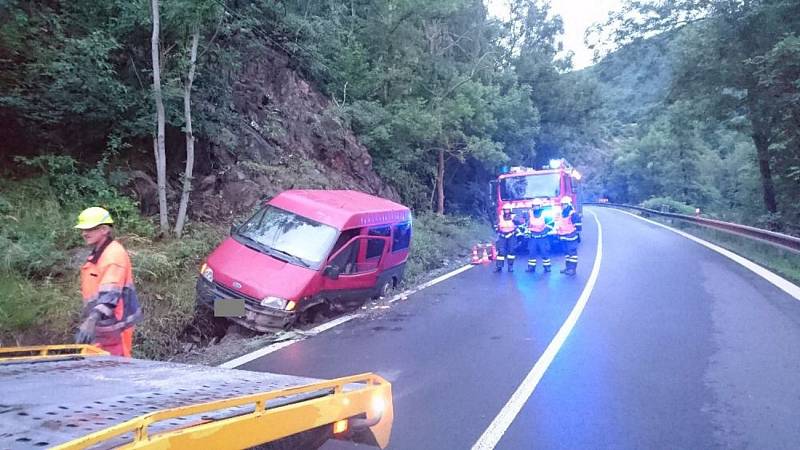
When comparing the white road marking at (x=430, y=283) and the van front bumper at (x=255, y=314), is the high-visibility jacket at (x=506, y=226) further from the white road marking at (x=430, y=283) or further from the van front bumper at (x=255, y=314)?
the van front bumper at (x=255, y=314)

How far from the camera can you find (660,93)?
79.0 feet

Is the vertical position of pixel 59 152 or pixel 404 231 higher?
pixel 59 152

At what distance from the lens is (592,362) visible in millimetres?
6605

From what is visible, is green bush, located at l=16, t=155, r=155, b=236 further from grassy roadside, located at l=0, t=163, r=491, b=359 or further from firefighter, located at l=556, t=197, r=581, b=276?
firefighter, located at l=556, t=197, r=581, b=276

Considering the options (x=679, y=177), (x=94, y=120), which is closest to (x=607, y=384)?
(x=94, y=120)

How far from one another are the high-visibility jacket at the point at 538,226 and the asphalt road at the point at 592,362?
9.54 ft

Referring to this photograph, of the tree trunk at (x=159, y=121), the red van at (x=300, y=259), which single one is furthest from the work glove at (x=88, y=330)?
the tree trunk at (x=159, y=121)

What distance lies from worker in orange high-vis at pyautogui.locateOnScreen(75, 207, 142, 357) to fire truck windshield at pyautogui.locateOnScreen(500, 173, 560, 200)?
Result: 14.0m

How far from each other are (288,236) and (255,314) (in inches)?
62.5

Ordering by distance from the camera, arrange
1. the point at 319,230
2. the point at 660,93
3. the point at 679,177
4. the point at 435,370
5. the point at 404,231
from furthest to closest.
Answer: the point at 679,177, the point at 660,93, the point at 404,231, the point at 319,230, the point at 435,370

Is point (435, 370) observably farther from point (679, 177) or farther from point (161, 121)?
point (679, 177)

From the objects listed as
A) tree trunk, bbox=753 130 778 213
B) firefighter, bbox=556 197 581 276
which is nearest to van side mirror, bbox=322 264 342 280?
firefighter, bbox=556 197 581 276

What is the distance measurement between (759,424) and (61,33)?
11.8 m

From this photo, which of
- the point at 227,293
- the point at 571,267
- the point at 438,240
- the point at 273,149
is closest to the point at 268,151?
the point at 273,149
